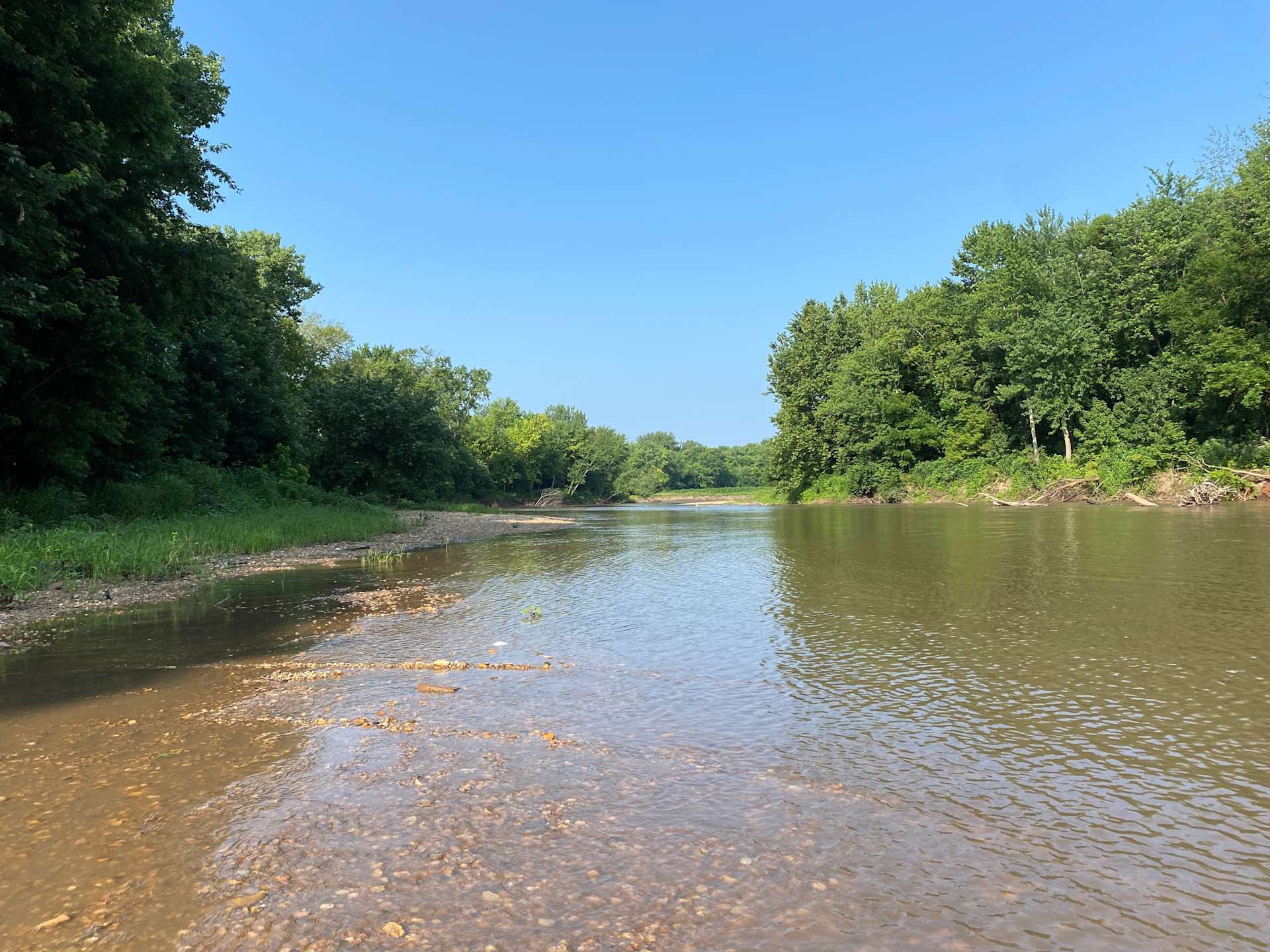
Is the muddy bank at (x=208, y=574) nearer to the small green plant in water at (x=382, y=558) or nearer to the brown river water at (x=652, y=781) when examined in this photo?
the small green plant in water at (x=382, y=558)

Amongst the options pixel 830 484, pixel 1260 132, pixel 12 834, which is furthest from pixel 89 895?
pixel 830 484

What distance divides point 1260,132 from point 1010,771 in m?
48.2

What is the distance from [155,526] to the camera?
17.7 meters

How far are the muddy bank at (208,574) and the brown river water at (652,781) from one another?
0.90 m

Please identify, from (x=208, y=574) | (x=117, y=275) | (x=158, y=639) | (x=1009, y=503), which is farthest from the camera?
(x=1009, y=503)

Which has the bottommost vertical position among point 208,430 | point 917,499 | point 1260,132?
point 917,499

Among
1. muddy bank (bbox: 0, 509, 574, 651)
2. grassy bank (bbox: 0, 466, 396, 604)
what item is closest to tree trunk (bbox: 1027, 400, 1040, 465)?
muddy bank (bbox: 0, 509, 574, 651)

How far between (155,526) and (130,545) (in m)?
4.01

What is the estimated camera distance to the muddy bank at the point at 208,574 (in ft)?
33.9

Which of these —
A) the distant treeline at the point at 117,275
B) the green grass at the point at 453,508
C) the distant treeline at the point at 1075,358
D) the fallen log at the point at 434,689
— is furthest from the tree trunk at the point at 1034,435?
the fallen log at the point at 434,689

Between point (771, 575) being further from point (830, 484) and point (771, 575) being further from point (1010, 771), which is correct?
point (830, 484)

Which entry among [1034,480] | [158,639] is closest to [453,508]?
[1034,480]

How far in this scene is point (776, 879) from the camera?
131 inches

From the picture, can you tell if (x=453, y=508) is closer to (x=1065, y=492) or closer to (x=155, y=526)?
(x=155, y=526)
